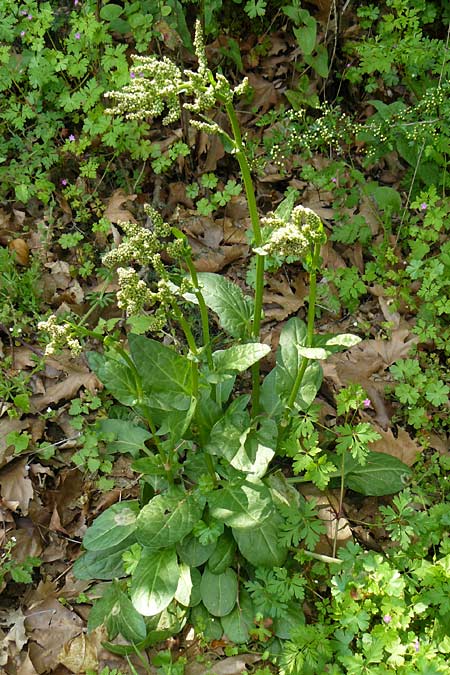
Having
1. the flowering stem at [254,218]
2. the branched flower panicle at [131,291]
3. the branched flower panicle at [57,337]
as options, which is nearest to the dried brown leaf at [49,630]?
the flowering stem at [254,218]

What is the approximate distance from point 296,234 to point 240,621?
1825 mm

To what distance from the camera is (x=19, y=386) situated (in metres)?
3.68

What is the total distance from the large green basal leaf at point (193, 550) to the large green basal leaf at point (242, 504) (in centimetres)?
21

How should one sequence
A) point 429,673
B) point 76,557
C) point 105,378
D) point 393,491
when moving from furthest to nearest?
point 76,557 → point 393,491 → point 105,378 → point 429,673

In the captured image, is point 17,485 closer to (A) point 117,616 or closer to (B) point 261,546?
(A) point 117,616

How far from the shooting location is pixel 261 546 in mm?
2859

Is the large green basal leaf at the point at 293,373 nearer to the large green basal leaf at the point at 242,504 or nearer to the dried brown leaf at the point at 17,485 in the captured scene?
the large green basal leaf at the point at 242,504

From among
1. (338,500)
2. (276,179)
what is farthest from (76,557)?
(276,179)

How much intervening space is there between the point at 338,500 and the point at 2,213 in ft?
9.61

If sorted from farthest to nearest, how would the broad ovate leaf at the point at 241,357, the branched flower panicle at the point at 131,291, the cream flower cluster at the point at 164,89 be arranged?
the broad ovate leaf at the point at 241,357 < the branched flower panicle at the point at 131,291 < the cream flower cluster at the point at 164,89

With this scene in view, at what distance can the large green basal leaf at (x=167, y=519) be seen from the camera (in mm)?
2727

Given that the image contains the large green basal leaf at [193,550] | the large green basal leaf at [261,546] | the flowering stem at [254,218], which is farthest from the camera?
the large green basal leaf at [193,550]

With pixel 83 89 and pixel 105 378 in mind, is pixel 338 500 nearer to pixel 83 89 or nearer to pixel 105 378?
pixel 105 378

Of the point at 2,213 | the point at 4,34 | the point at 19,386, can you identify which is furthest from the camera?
the point at 2,213
